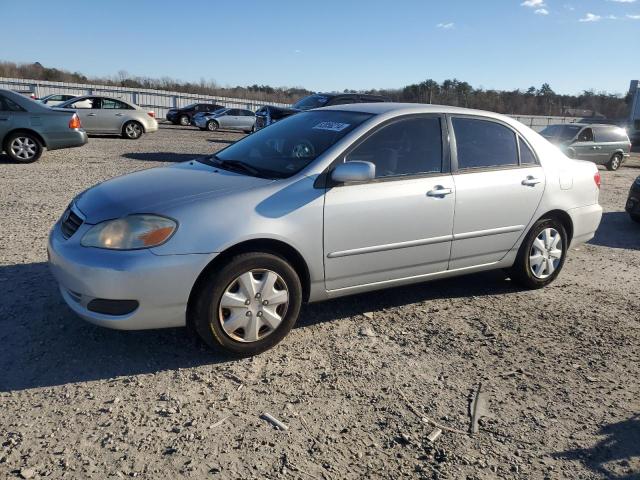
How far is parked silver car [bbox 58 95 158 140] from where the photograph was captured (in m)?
17.5

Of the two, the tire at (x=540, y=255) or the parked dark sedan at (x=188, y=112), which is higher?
→ the parked dark sedan at (x=188, y=112)

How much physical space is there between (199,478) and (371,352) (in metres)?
1.56

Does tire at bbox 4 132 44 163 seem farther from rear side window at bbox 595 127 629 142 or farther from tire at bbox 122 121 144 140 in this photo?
rear side window at bbox 595 127 629 142

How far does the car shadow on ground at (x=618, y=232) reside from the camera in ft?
23.6

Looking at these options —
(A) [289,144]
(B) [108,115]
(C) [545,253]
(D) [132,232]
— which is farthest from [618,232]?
(B) [108,115]

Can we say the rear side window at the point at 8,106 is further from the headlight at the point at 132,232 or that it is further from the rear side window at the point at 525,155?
the rear side window at the point at 525,155

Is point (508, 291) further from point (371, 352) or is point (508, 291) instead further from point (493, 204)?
point (371, 352)

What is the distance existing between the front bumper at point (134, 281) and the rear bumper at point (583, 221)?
354 cm

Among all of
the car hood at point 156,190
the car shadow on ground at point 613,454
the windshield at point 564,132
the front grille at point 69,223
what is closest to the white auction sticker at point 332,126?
the car hood at point 156,190

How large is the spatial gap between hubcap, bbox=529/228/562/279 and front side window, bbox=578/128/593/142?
12.8m

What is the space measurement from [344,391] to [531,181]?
263 centimetres

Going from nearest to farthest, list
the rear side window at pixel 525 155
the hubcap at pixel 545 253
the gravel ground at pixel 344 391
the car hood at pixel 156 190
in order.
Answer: the gravel ground at pixel 344 391 → the car hood at pixel 156 190 → the rear side window at pixel 525 155 → the hubcap at pixel 545 253

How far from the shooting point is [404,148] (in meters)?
4.17

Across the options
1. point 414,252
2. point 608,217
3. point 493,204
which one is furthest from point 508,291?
point 608,217
